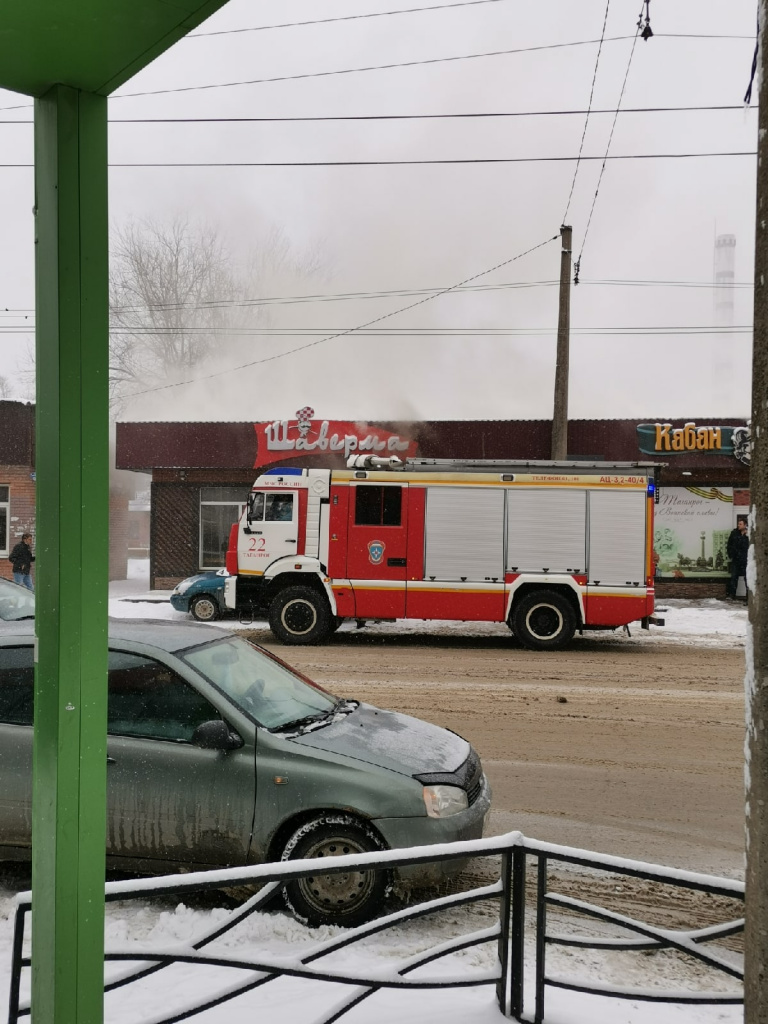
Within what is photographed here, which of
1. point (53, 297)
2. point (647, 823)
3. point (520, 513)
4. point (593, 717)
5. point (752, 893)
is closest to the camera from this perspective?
point (752, 893)

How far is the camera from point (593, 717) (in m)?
8.82

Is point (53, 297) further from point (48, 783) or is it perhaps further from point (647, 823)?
point (647, 823)

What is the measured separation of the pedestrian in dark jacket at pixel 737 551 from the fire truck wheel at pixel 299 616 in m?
10.1

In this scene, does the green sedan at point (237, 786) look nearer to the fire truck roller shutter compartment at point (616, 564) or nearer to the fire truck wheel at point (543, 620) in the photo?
the fire truck wheel at point (543, 620)

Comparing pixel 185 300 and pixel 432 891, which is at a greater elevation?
pixel 185 300

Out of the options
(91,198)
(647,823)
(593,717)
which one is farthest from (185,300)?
(91,198)

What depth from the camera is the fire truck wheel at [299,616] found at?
1370 cm

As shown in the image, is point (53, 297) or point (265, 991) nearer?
point (53, 297)

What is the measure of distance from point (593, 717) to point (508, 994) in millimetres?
5946

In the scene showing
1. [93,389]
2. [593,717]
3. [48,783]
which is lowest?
[593,717]

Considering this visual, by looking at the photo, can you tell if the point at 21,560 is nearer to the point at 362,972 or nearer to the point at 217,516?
the point at 217,516

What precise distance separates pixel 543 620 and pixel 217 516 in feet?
35.3

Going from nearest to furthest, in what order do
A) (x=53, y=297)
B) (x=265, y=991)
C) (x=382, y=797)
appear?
1. (x=53, y=297)
2. (x=265, y=991)
3. (x=382, y=797)

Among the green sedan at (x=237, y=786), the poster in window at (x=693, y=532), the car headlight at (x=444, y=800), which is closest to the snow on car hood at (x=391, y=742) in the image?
the green sedan at (x=237, y=786)
